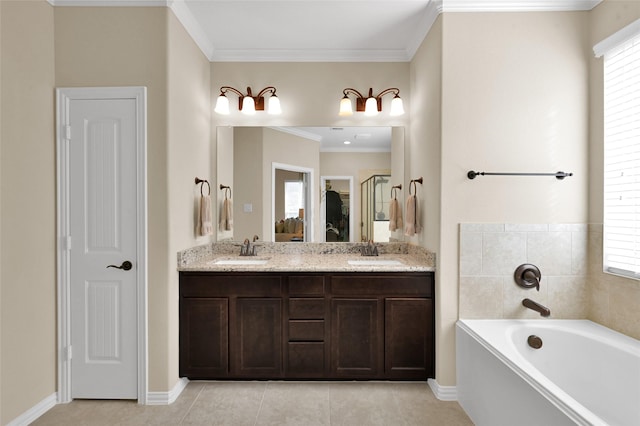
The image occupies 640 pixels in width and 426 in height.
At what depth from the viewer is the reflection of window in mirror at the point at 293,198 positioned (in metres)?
3.22

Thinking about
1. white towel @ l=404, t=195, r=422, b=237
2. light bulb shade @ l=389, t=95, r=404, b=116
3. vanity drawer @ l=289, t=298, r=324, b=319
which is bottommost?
vanity drawer @ l=289, t=298, r=324, b=319

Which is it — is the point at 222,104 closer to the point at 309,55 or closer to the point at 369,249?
the point at 309,55

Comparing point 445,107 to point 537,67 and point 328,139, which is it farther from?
point 328,139

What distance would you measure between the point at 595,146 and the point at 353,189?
179 centimetres

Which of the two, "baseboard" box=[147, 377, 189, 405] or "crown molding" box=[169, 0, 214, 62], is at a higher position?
"crown molding" box=[169, 0, 214, 62]

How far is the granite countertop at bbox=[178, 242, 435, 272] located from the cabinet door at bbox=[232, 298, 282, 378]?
281 mm

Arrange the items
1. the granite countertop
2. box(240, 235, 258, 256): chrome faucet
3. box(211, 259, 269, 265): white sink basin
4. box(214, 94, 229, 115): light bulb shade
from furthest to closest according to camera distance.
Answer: box(240, 235, 258, 256): chrome faucet, box(214, 94, 229, 115): light bulb shade, box(211, 259, 269, 265): white sink basin, the granite countertop

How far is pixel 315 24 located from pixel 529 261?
2.31 meters

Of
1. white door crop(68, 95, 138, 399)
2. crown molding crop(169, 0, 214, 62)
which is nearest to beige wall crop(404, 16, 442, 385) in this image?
crown molding crop(169, 0, 214, 62)

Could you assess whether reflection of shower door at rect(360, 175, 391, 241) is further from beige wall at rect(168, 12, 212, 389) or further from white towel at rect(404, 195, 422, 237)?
beige wall at rect(168, 12, 212, 389)

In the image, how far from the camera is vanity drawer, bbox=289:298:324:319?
259cm
